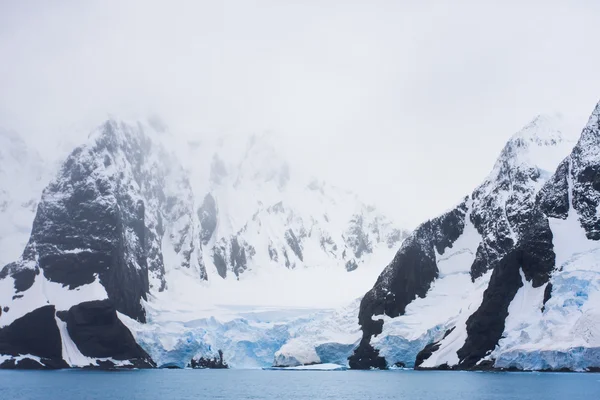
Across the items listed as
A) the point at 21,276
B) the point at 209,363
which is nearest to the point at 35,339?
the point at 21,276

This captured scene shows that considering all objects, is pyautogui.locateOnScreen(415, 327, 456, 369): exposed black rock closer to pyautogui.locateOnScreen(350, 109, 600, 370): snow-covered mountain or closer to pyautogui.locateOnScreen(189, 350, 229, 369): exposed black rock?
pyautogui.locateOnScreen(350, 109, 600, 370): snow-covered mountain

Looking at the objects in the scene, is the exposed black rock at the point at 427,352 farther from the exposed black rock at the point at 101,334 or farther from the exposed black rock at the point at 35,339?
the exposed black rock at the point at 35,339

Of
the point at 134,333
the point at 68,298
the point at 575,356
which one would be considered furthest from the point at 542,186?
the point at 68,298

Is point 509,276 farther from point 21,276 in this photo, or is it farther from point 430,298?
point 21,276

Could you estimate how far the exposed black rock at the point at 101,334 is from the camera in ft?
557

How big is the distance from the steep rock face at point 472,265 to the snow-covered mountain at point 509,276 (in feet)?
0.92

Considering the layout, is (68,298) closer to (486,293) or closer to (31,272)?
(31,272)

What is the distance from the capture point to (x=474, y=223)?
187 m

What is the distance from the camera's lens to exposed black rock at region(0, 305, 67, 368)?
165 meters

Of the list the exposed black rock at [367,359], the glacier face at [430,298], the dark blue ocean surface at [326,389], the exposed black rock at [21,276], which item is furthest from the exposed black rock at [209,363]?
the dark blue ocean surface at [326,389]

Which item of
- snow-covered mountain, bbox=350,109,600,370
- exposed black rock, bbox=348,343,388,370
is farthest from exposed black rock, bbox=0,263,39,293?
exposed black rock, bbox=348,343,388,370

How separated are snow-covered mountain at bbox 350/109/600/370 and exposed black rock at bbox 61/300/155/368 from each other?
5529 centimetres

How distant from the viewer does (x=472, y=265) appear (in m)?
178

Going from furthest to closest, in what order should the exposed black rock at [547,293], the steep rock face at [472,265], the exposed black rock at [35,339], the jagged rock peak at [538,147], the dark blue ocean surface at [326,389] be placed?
the jagged rock peak at [538,147]
the exposed black rock at [35,339]
the steep rock face at [472,265]
the exposed black rock at [547,293]
the dark blue ocean surface at [326,389]
